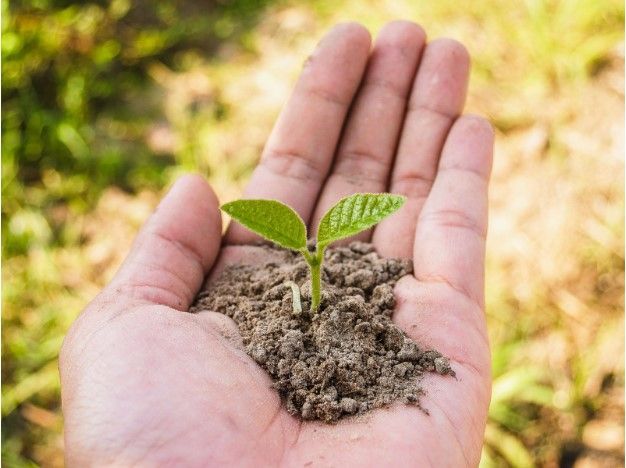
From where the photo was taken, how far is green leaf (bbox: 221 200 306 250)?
1854 millimetres

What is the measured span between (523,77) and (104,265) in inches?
105

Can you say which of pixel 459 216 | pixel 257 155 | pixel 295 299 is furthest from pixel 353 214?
pixel 257 155

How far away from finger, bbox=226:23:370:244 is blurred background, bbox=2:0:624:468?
1065mm

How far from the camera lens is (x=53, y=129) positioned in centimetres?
377

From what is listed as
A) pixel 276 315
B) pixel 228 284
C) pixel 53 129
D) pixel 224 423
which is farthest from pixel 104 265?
pixel 224 423

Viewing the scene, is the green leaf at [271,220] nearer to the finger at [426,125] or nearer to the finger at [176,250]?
the finger at [176,250]

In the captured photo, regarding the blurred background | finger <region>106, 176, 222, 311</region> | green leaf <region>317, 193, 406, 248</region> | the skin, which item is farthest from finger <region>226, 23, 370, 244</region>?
the blurred background

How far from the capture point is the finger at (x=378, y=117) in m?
2.65

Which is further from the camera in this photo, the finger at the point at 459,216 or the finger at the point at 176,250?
the finger at the point at 459,216

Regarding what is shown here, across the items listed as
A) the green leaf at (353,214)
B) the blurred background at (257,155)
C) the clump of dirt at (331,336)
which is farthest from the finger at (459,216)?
the blurred background at (257,155)

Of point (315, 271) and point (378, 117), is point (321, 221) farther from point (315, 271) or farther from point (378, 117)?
point (378, 117)

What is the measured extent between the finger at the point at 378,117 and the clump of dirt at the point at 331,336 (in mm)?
451

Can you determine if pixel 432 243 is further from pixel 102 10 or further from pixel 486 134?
pixel 102 10

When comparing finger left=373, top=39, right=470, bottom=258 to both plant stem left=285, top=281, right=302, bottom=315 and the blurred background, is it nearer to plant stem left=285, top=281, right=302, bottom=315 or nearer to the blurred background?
plant stem left=285, top=281, right=302, bottom=315
